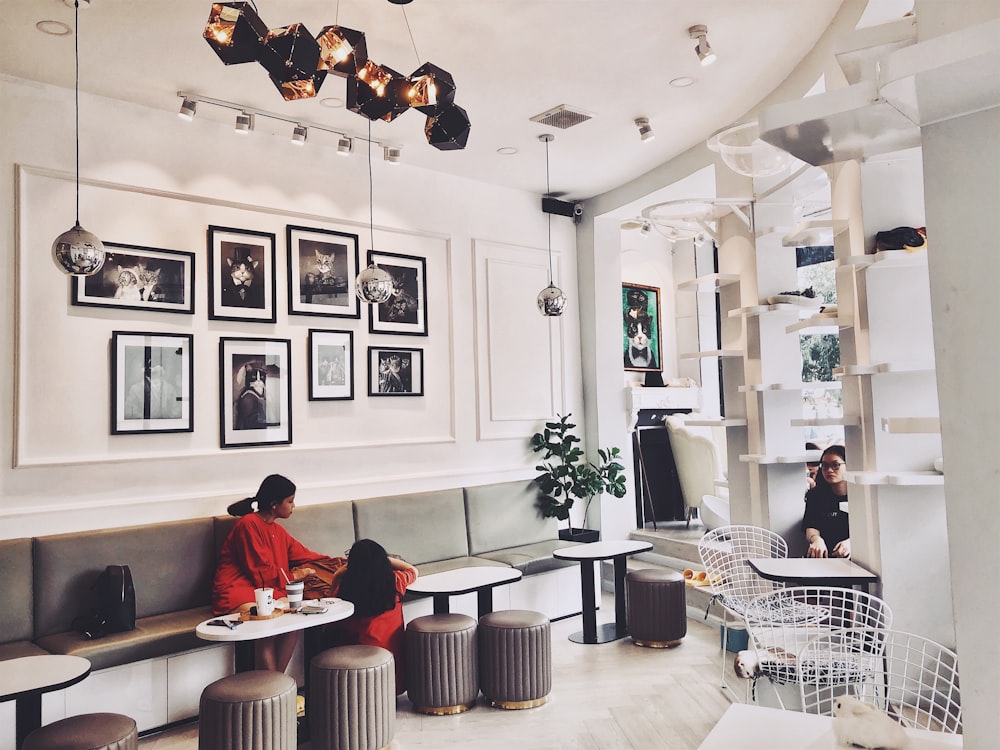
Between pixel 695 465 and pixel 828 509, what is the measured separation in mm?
2254

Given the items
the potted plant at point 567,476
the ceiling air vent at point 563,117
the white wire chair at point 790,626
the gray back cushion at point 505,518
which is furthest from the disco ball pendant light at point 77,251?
the potted plant at point 567,476

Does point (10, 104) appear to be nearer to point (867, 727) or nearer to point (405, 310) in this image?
point (405, 310)

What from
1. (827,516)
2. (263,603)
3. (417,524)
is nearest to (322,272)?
(417,524)

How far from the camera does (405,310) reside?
18.0 feet

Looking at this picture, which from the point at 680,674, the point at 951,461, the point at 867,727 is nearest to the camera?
the point at 951,461

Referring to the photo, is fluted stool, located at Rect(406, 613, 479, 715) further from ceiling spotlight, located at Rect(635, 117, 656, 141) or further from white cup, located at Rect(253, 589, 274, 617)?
ceiling spotlight, located at Rect(635, 117, 656, 141)

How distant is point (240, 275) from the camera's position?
467 cm

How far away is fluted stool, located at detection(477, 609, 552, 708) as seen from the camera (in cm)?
391

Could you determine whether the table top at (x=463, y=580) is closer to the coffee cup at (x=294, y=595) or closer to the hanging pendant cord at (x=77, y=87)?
the coffee cup at (x=294, y=595)

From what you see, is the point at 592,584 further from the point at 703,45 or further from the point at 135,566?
the point at 703,45

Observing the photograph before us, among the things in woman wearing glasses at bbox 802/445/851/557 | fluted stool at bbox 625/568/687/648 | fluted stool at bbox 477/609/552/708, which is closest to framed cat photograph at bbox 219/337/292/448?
fluted stool at bbox 477/609/552/708

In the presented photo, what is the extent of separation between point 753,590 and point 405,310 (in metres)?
3.04

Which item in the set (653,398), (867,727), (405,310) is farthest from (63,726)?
(653,398)

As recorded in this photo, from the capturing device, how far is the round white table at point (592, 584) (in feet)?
16.4
